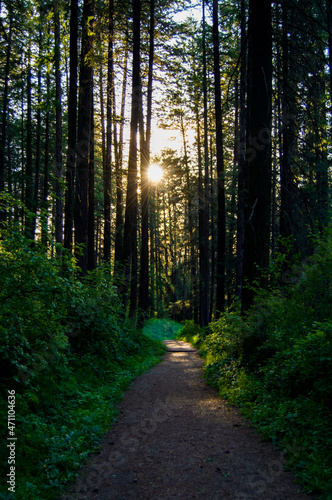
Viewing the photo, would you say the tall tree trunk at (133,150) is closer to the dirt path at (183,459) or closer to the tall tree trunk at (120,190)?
the tall tree trunk at (120,190)

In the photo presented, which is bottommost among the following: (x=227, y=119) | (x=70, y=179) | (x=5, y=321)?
(x=5, y=321)

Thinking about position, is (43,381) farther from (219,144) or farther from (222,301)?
(219,144)

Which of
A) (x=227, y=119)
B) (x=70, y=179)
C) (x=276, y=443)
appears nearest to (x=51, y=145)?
(x=227, y=119)

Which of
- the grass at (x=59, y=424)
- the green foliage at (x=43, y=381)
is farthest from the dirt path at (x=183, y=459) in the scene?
the green foliage at (x=43, y=381)

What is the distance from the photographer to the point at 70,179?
30.9 ft

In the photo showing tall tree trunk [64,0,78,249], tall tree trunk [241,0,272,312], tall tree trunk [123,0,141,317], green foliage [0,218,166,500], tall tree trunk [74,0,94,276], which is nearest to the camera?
green foliage [0,218,166,500]

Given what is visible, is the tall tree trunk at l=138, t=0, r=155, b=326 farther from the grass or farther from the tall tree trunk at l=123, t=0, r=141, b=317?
the grass

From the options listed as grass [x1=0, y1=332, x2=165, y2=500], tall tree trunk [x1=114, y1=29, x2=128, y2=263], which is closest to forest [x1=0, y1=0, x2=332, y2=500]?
grass [x1=0, y1=332, x2=165, y2=500]

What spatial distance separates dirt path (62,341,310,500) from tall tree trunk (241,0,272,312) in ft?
9.82

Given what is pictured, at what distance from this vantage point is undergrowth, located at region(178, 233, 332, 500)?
3703 millimetres

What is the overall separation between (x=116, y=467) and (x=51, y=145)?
89.3ft

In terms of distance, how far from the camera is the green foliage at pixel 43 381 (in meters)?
3.50

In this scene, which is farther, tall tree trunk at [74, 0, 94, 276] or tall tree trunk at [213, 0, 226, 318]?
tall tree trunk at [213, 0, 226, 318]

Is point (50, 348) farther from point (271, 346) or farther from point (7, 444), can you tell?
point (271, 346)
